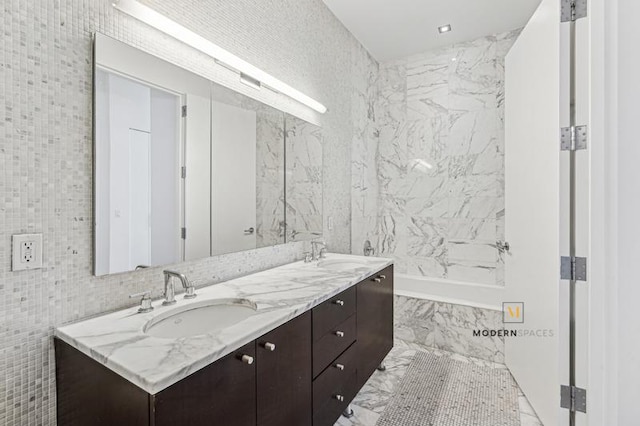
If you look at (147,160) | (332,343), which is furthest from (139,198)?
(332,343)

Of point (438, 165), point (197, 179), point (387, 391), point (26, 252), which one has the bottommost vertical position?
point (387, 391)

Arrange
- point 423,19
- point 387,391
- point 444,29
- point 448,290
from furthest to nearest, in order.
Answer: point 448,290 → point 444,29 → point 423,19 → point 387,391

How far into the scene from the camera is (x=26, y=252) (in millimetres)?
956

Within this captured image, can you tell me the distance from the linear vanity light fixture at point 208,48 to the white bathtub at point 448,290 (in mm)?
2105

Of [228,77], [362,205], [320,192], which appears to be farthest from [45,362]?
[362,205]

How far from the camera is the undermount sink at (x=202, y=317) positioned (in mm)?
1184

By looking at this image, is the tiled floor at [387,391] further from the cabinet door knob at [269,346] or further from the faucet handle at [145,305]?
the faucet handle at [145,305]

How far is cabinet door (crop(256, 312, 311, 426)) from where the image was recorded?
107cm

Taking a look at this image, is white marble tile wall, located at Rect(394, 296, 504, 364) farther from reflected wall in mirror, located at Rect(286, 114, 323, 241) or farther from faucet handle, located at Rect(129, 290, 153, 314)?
faucet handle, located at Rect(129, 290, 153, 314)

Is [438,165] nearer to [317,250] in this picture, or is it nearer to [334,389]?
[317,250]

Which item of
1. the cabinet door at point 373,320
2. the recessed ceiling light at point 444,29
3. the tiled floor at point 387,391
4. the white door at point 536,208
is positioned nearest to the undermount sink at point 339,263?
the cabinet door at point 373,320

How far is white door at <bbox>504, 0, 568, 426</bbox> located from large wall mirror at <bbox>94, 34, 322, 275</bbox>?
4.89 feet

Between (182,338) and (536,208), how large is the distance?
1.88 metres

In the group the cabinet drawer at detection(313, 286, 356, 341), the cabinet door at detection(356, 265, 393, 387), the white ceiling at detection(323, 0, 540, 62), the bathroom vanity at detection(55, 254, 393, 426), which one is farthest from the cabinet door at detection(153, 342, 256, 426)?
the white ceiling at detection(323, 0, 540, 62)
